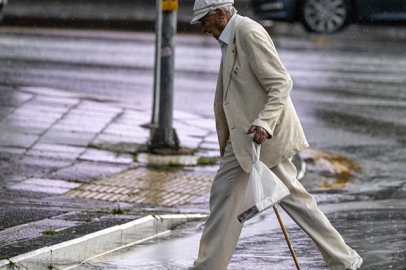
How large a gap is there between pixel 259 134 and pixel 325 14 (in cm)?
1542

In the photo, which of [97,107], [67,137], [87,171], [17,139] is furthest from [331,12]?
[87,171]

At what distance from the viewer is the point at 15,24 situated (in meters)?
21.8

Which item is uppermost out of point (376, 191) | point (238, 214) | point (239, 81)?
point (239, 81)

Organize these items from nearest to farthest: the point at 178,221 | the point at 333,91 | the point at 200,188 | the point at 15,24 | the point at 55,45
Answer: the point at 178,221 → the point at 200,188 → the point at 333,91 → the point at 55,45 → the point at 15,24

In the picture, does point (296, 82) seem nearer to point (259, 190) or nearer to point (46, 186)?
point (46, 186)

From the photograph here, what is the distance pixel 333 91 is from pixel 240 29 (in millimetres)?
9687

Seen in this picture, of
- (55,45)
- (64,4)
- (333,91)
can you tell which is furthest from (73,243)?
(64,4)

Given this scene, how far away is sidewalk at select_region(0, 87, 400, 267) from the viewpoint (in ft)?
26.4

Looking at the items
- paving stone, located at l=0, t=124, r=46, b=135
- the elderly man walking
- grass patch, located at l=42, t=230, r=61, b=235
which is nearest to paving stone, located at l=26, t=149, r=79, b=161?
paving stone, located at l=0, t=124, r=46, b=135

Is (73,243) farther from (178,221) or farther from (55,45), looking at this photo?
(55,45)

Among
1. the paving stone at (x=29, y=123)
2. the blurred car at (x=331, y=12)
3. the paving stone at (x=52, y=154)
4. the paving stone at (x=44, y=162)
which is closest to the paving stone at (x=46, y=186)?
the paving stone at (x=44, y=162)

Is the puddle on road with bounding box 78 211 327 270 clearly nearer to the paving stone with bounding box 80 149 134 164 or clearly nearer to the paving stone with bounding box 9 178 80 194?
the paving stone with bounding box 9 178 80 194

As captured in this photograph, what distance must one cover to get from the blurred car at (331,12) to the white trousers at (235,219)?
14845 millimetres

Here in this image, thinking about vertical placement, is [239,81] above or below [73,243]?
above
